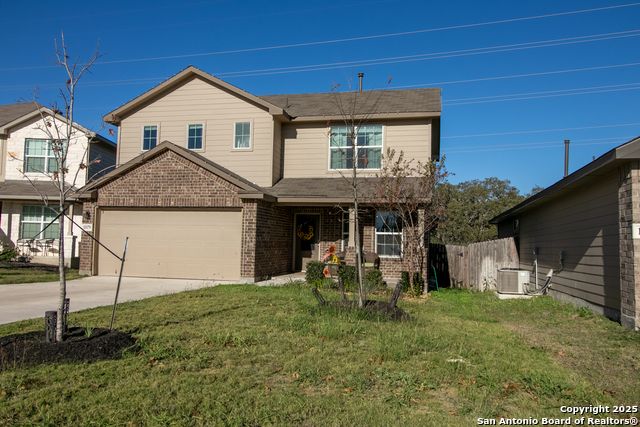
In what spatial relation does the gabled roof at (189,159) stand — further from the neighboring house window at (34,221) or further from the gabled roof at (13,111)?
the gabled roof at (13,111)

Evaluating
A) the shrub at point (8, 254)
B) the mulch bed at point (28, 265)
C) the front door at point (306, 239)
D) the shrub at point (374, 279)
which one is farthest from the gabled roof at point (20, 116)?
the shrub at point (374, 279)

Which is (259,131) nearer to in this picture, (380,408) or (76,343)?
(76,343)

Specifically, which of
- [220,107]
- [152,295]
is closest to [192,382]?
[152,295]

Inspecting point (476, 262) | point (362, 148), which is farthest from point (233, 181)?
point (476, 262)

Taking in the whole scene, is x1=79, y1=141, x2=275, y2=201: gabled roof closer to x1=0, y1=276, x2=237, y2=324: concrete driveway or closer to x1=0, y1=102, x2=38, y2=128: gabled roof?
x1=0, y1=276, x2=237, y2=324: concrete driveway

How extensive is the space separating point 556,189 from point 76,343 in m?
9.67

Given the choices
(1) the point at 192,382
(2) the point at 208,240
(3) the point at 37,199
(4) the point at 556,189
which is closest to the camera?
(1) the point at 192,382

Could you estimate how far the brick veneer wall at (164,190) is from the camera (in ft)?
44.5

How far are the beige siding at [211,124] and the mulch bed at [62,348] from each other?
9.95m

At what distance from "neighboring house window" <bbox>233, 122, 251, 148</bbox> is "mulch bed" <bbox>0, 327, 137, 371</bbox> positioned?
34.7 ft

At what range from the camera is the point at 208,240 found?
1390 cm

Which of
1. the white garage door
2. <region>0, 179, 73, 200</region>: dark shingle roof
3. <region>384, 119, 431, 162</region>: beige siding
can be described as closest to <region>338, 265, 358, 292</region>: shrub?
the white garage door

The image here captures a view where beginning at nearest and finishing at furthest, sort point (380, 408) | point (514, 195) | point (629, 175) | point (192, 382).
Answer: point (380, 408), point (192, 382), point (629, 175), point (514, 195)

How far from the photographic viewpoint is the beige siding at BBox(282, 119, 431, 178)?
15062 mm
